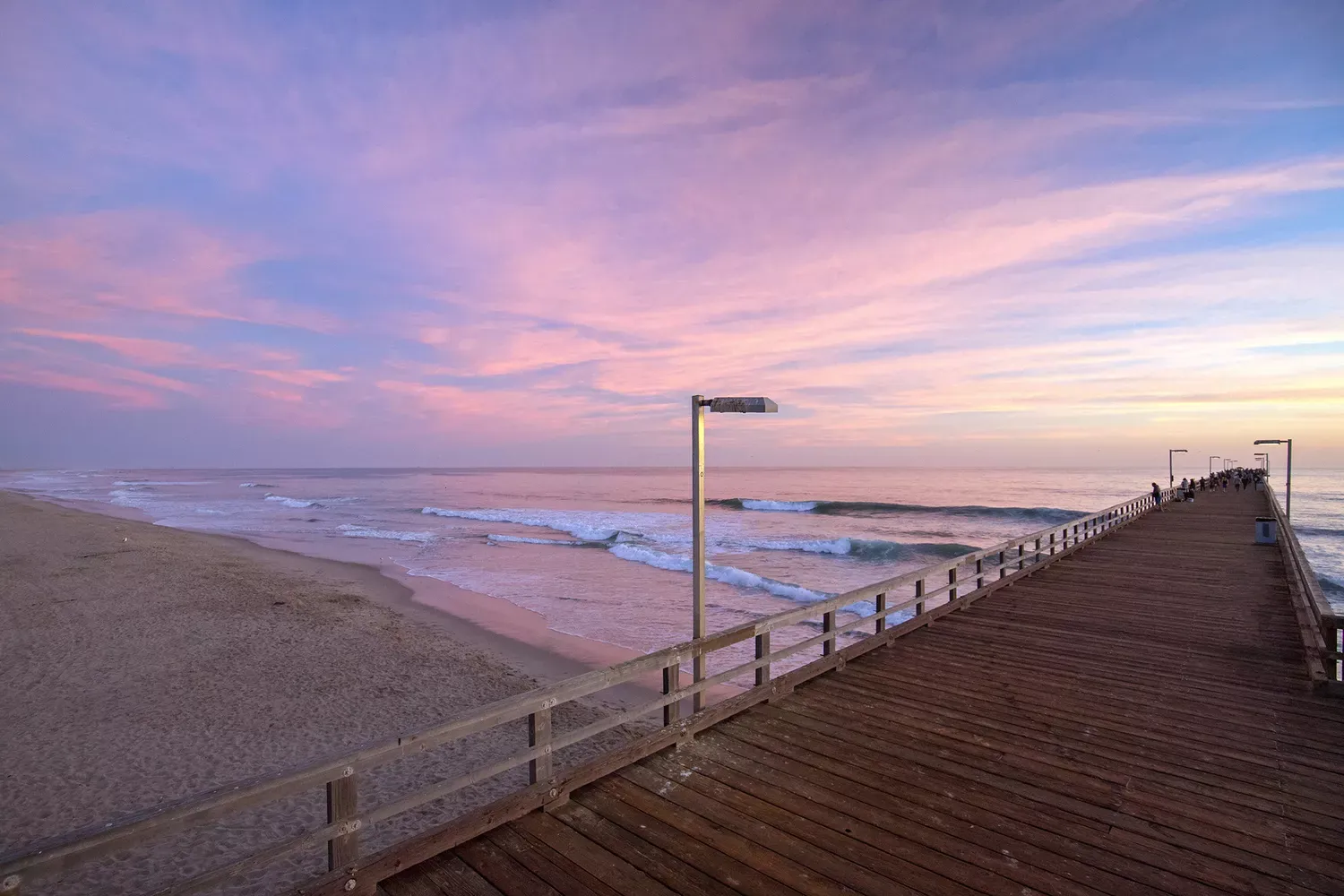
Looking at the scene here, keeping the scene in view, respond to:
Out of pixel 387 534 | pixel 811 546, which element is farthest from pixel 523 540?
pixel 811 546

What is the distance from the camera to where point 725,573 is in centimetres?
2380

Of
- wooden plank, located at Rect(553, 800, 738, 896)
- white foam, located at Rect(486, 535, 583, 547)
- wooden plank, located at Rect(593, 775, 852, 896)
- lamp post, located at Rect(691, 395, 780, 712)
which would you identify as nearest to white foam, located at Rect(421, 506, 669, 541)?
white foam, located at Rect(486, 535, 583, 547)

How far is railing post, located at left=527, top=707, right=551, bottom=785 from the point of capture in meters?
4.37

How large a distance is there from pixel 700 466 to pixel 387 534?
3516 cm

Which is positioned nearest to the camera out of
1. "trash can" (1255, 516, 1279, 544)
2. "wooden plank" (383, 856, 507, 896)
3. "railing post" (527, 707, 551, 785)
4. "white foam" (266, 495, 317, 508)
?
"wooden plank" (383, 856, 507, 896)

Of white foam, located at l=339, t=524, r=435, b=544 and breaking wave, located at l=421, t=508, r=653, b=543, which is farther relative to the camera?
breaking wave, located at l=421, t=508, r=653, b=543

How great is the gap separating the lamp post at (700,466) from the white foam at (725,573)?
1404cm

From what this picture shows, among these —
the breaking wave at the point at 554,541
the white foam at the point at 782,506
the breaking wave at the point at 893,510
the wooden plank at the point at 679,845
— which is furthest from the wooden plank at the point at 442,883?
the white foam at the point at 782,506

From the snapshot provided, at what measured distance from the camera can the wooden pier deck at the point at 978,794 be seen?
3.80 m

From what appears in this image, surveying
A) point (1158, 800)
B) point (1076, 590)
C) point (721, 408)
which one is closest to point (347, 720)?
point (721, 408)

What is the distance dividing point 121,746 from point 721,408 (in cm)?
960

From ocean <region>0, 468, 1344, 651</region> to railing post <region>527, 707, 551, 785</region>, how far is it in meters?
10.2

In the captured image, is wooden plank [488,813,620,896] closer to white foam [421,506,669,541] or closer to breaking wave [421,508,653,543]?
breaking wave [421,508,653,543]

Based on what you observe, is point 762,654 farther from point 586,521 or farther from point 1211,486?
point 1211,486
